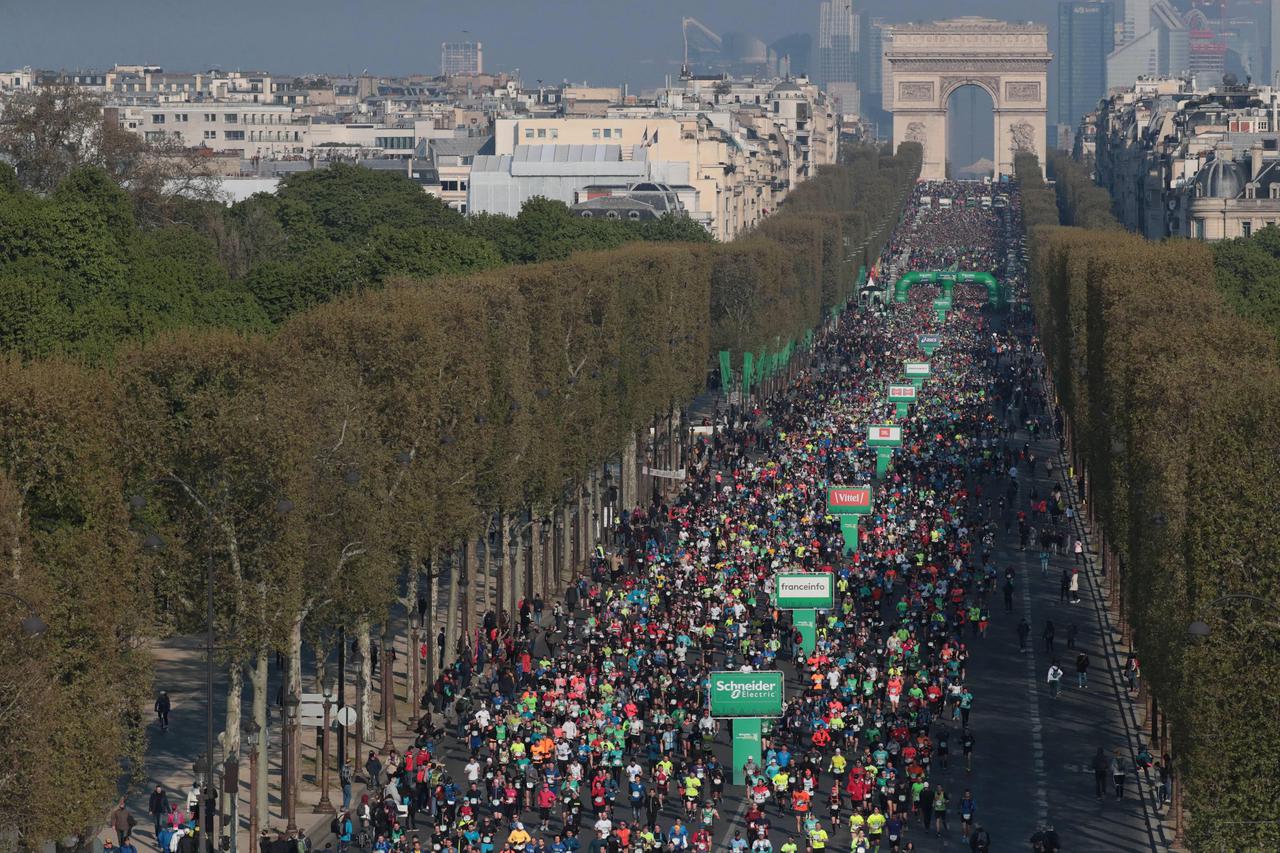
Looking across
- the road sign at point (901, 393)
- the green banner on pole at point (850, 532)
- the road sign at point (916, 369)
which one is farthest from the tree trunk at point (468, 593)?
the road sign at point (916, 369)

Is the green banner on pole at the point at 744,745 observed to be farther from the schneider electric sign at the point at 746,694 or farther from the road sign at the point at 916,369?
the road sign at the point at 916,369

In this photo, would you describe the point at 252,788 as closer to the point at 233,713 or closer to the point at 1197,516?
the point at 233,713

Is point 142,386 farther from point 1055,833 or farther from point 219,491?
point 1055,833

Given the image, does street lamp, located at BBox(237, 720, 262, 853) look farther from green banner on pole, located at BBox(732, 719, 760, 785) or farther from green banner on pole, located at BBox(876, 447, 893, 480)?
green banner on pole, located at BBox(876, 447, 893, 480)

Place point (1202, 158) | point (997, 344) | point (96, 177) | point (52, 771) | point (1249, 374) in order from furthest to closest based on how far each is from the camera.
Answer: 1. point (1202, 158)
2. point (997, 344)
3. point (96, 177)
4. point (1249, 374)
5. point (52, 771)

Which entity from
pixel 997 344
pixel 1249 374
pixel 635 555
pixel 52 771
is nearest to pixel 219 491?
pixel 52 771

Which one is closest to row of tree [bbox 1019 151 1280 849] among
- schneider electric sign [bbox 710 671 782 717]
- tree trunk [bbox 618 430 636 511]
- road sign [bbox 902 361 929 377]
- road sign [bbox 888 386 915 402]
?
schneider electric sign [bbox 710 671 782 717]
